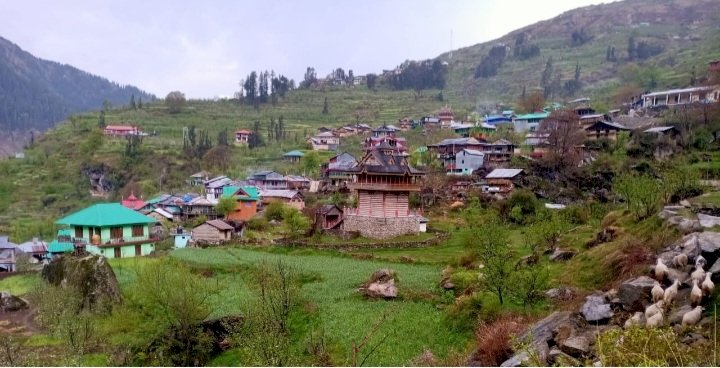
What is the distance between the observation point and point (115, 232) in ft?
140

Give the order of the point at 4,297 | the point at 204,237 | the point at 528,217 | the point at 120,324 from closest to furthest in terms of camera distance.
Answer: the point at 120,324 → the point at 4,297 → the point at 528,217 → the point at 204,237

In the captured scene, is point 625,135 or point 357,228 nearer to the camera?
point 357,228

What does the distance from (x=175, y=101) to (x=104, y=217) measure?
3123 inches

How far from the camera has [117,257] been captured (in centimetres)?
4284

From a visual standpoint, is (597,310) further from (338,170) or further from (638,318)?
(338,170)

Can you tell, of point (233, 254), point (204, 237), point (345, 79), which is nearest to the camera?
point (233, 254)

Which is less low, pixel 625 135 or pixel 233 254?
pixel 625 135

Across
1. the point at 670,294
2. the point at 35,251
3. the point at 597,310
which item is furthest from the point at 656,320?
the point at 35,251

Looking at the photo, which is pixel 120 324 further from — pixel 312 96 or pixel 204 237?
pixel 312 96

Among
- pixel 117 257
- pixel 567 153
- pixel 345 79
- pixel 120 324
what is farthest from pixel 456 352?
pixel 345 79

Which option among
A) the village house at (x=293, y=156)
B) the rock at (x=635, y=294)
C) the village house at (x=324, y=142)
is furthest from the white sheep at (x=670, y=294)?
the village house at (x=324, y=142)

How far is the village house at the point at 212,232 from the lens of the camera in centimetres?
4797

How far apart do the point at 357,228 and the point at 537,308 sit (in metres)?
27.5

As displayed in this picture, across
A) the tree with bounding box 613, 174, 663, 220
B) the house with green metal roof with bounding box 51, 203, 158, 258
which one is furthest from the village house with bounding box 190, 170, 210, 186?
the tree with bounding box 613, 174, 663, 220
